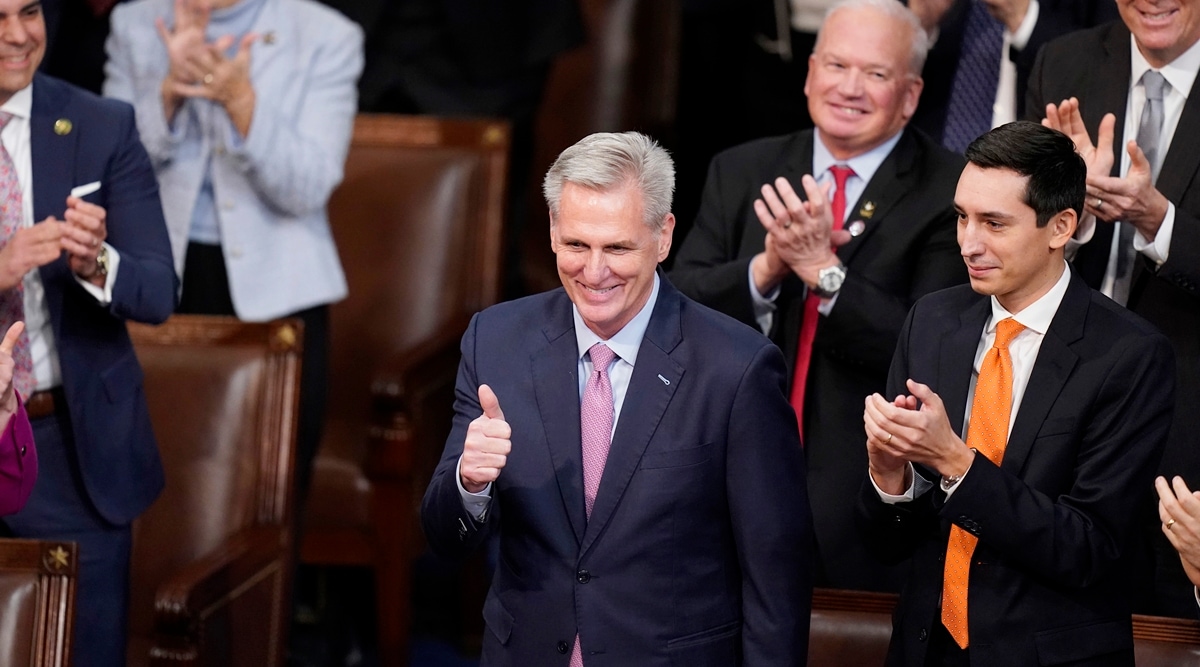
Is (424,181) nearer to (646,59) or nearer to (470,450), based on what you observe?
(646,59)

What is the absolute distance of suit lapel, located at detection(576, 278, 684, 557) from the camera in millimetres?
2398

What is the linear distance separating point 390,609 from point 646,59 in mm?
2215

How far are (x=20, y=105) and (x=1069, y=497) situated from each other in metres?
2.05

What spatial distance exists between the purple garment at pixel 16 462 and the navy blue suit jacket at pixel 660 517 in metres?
0.76

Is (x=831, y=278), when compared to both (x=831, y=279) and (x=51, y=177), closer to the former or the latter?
(x=831, y=279)

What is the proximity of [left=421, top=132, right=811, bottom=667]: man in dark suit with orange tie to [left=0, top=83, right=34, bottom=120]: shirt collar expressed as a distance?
1.20 meters

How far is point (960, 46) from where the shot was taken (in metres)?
3.85

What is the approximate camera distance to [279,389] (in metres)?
3.67

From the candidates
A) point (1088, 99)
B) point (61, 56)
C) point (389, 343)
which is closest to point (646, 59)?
point (389, 343)

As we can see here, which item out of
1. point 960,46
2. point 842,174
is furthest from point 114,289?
point 960,46

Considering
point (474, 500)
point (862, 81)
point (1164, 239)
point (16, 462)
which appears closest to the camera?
point (474, 500)

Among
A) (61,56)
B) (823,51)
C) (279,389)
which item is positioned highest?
(823,51)

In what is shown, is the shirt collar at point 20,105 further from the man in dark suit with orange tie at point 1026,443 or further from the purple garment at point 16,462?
the man in dark suit with orange tie at point 1026,443

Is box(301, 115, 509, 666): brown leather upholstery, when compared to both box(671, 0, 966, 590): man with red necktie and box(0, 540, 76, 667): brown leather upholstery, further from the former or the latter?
box(0, 540, 76, 667): brown leather upholstery
